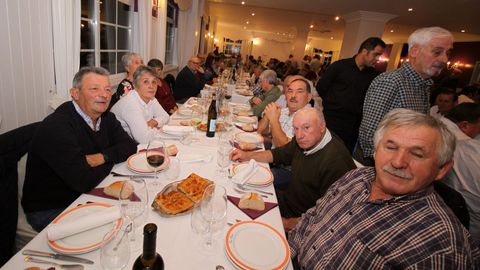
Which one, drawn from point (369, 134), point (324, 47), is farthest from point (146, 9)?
point (324, 47)

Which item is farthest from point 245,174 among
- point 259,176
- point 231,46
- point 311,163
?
point 231,46

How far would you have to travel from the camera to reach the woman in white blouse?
211 cm

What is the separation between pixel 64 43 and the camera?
2.41m

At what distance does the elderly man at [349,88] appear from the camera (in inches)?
125

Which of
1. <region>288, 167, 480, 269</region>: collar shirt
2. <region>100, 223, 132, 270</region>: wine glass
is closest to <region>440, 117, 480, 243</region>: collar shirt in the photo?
<region>288, 167, 480, 269</region>: collar shirt

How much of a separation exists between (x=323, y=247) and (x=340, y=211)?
0.17 metres

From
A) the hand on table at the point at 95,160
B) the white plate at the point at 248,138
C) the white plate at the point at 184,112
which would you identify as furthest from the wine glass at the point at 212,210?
the white plate at the point at 184,112

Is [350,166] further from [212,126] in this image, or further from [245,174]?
[212,126]

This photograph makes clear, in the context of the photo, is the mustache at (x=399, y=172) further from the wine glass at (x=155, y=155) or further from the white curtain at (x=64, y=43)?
the white curtain at (x=64, y=43)

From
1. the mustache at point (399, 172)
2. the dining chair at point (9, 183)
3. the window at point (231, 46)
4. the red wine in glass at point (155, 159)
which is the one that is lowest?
the dining chair at point (9, 183)

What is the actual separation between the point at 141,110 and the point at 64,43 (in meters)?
1.06

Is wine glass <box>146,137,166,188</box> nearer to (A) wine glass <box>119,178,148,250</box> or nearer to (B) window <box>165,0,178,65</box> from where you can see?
(A) wine glass <box>119,178,148,250</box>

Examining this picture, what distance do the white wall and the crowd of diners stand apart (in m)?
0.69

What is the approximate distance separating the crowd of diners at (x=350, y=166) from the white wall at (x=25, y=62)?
0.69 metres
